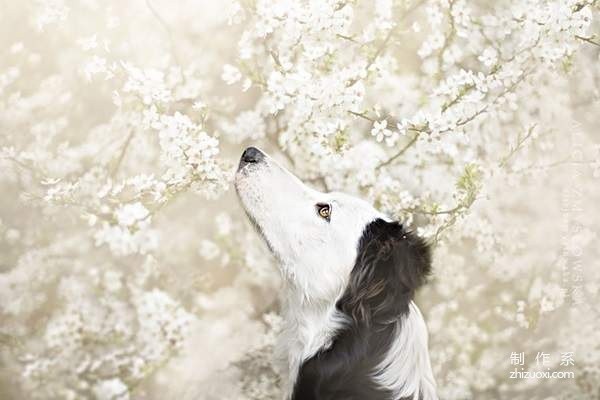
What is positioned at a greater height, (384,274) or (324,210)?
(324,210)

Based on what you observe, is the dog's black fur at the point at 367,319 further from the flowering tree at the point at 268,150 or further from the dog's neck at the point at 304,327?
the flowering tree at the point at 268,150

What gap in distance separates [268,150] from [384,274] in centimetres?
97

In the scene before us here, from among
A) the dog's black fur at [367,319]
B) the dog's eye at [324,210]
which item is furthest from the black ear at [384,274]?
the dog's eye at [324,210]

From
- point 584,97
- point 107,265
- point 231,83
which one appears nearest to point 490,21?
point 584,97

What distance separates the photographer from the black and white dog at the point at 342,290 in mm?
1672

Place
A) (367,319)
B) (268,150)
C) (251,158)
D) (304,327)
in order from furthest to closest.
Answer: (268,150), (251,158), (304,327), (367,319)

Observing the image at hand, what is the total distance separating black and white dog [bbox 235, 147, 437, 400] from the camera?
1.67 m

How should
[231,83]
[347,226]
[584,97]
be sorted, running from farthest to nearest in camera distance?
[584,97]
[231,83]
[347,226]

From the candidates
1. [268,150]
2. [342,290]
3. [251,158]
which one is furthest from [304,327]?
[268,150]

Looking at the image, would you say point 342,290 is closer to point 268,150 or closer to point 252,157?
point 252,157

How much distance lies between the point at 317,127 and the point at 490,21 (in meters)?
0.79

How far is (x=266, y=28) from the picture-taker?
95.9 inches

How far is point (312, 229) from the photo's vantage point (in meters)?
1.84

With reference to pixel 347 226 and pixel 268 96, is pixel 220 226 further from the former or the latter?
pixel 347 226
